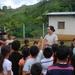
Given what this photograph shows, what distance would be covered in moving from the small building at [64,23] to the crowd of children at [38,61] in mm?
21322

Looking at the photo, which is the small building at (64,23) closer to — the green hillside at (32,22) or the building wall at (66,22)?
the building wall at (66,22)

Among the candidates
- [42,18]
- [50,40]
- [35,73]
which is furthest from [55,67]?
[42,18]

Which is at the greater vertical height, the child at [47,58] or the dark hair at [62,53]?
the dark hair at [62,53]

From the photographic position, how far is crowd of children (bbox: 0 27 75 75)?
12.0 feet

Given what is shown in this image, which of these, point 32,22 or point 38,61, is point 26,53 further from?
point 32,22

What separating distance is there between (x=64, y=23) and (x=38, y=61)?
75.0 ft

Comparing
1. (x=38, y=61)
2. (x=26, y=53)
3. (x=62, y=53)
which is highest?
(x=62, y=53)

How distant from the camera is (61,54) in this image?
3641mm

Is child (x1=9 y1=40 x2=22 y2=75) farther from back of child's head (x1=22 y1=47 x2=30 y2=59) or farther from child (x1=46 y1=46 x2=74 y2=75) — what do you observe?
child (x1=46 y1=46 x2=74 y2=75)

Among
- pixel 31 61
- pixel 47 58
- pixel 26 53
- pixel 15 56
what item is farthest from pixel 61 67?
pixel 15 56

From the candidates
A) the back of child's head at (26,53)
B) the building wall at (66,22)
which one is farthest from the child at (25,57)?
the building wall at (66,22)

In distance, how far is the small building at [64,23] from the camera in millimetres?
27038

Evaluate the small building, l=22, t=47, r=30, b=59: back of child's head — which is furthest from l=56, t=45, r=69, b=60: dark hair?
the small building

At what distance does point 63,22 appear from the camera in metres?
27.8
